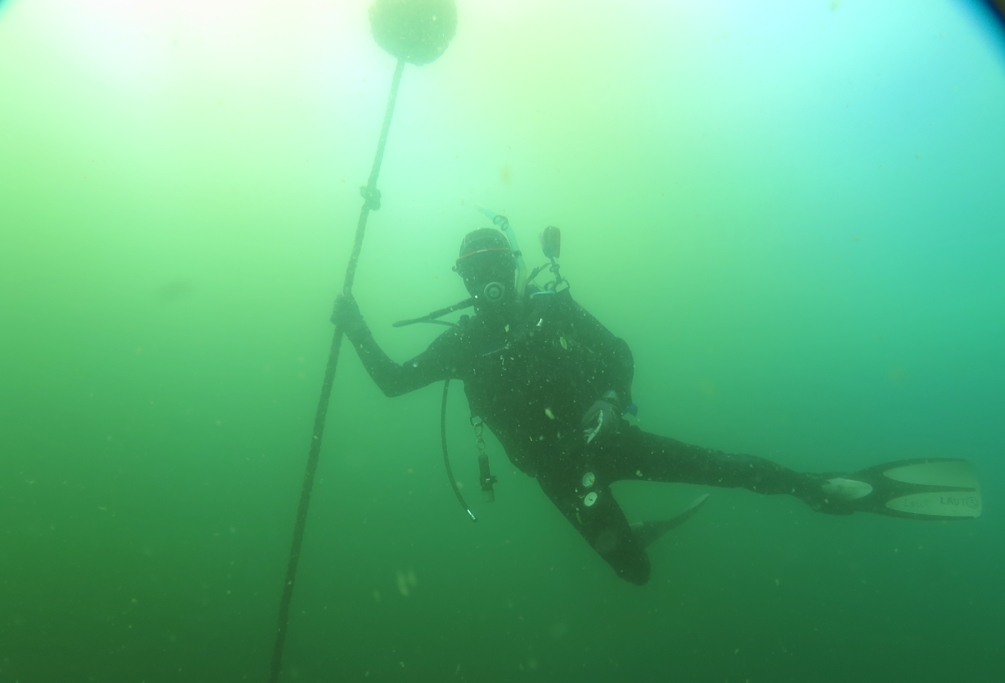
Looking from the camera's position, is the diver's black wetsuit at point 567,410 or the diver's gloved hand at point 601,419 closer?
the diver's gloved hand at point 601,419

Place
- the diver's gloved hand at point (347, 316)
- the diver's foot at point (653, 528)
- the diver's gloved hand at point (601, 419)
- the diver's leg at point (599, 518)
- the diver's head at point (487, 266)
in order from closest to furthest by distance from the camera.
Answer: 1. the diver's gloved hand at point (601, 419)
2. the diver's leg at point (599, 518)
3. the diver's head at point (487, 266)
4. the diver's gloved hand at point (347, 316)
5. the diver's foot at point (653, 528)

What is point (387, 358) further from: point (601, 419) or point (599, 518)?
point (599, 518)

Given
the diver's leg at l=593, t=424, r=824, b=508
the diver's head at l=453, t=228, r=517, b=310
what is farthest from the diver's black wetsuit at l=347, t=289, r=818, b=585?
the diver's head at l=453, t=228, r=517, b=310

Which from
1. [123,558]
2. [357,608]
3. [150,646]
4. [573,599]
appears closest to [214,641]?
[150,646]

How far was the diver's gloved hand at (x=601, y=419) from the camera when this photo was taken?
2.63 m

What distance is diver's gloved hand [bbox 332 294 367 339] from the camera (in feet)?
10.7

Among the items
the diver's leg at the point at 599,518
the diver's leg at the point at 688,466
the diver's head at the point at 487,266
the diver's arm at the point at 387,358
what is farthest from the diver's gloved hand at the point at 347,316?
the diver's leg at the point at 688,466

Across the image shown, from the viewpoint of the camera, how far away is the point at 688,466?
316cm

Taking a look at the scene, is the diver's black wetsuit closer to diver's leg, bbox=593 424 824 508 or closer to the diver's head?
diver's leg, bbox=593 424 824 508

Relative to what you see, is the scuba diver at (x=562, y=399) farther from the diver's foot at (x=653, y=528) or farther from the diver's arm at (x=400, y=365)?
the diver's foot at (x=653, y=528)

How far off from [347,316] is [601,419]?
6.44ft

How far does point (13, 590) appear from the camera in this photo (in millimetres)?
10891

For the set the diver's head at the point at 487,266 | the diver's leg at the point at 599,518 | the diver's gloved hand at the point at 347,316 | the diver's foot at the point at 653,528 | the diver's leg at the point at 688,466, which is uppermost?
the diver's head at the point at 487,266

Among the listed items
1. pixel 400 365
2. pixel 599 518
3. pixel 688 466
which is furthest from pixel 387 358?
pixel 688 466
